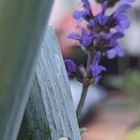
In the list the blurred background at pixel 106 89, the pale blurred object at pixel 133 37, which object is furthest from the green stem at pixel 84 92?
the pale blurred object at pixel 133 37

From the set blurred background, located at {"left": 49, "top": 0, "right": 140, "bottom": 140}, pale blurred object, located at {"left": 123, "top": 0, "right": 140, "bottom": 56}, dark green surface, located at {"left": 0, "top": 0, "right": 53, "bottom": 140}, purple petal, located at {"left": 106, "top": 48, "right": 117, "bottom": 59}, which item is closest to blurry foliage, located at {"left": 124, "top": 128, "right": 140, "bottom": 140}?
blurred background, located at {"left": 49, "top": 0, "right": 140, "bottom": 140}

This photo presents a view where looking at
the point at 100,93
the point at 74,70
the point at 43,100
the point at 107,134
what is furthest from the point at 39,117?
the point at 100,93

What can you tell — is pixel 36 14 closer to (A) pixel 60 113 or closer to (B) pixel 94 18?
(A) pixel 60 113

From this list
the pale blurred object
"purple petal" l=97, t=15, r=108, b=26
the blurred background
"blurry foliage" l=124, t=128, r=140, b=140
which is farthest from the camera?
the pale blurred object

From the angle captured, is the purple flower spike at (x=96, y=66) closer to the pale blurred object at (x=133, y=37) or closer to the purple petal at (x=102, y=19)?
the purple petal at (x=102, y=19)

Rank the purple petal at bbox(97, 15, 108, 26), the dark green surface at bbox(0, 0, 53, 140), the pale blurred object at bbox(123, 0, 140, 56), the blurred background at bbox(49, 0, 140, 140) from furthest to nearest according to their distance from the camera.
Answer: the pale blurred object at bbox(123, 0, 140, 56), the blurred background at bbox(49, 0, 140, 140), the purple petal at bbox(97, 15, 108, 26), the dark green surface at bbox(0, 0, 53, 140)

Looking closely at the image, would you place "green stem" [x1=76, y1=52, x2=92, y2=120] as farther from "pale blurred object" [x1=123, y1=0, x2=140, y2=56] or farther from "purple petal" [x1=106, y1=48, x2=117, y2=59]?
"pale blurred object" [x1=123, y1=0, x2=140, y2=56]

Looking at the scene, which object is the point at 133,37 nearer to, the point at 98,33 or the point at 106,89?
the point at 106,89

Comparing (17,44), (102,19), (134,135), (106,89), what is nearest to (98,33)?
(102,19)
